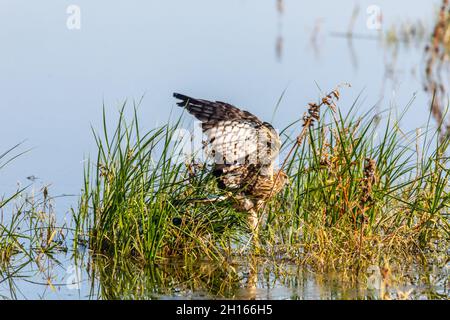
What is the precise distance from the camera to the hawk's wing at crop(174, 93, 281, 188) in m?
8.28

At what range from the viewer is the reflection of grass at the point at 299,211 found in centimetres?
782

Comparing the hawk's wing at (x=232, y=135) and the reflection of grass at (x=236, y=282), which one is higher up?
the hawk's wing at (x=232, y=135)

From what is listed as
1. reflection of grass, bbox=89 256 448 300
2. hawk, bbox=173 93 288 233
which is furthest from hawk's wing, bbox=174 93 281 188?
reflection of grass, bbox=89 256 448 300

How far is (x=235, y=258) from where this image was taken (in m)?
8.05

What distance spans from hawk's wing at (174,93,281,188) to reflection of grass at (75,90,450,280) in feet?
0.67

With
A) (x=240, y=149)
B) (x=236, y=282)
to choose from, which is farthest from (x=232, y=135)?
(x=236, y=282)

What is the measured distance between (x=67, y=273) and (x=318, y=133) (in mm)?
2245

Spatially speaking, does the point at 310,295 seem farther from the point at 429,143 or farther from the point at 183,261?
the point at 429,143

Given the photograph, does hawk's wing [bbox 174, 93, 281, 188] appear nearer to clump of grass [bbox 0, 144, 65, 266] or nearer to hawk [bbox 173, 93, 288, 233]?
hawk [bbox 173, 93, 288, 233]

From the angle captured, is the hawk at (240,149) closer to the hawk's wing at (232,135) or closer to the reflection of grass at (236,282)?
the hawk's wing at (232,135)

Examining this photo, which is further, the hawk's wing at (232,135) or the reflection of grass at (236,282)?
the hawk's wing at (232,135)

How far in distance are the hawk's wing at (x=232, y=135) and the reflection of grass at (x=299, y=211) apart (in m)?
0.20

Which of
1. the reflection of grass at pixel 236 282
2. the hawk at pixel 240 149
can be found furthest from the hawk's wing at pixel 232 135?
the reflection of grass at pixel 236 282

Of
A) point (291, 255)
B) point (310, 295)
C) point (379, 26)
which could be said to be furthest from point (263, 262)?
point (379, 26)
